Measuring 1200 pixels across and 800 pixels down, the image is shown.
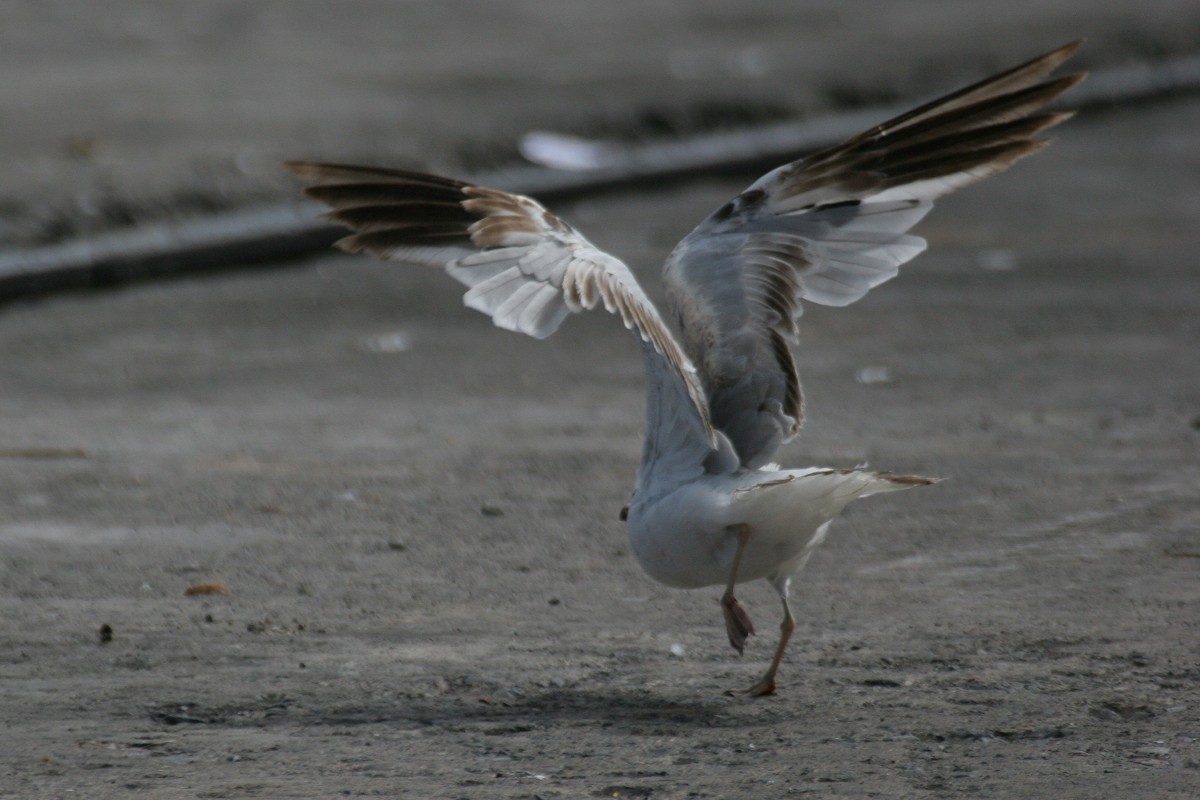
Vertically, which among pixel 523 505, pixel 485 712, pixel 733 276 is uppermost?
pixel 733 276

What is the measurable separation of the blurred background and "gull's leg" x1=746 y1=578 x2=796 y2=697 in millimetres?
5791

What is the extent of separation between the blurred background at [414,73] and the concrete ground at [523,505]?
0.06 meters

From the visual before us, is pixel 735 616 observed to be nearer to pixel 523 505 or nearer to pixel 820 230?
pixel 820 230

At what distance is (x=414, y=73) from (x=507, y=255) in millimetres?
8068

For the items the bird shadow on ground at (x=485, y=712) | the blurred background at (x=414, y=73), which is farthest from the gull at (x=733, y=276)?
the blurred background at (x=414, y=73)

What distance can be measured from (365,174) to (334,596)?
1.16 meters

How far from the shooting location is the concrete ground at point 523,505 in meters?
4.14

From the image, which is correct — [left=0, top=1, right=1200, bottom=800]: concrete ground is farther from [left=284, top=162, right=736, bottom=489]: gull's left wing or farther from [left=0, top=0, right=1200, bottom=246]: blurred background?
[left=284, top=162, right=736, bottom=489]: gull's left wing

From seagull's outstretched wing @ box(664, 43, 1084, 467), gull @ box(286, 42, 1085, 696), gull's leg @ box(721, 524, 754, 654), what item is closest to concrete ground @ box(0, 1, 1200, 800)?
gull's leg @ box(721, 524, 754, 654)

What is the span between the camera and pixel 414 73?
12.5 meters

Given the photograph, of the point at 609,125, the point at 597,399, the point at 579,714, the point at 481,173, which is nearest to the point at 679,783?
the point at 579,714

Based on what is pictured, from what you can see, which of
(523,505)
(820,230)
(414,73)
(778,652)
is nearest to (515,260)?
(820,230)

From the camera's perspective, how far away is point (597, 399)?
7312mm

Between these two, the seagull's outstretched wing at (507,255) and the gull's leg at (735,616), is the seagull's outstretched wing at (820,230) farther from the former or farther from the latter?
the gull's leg at (735,616)
